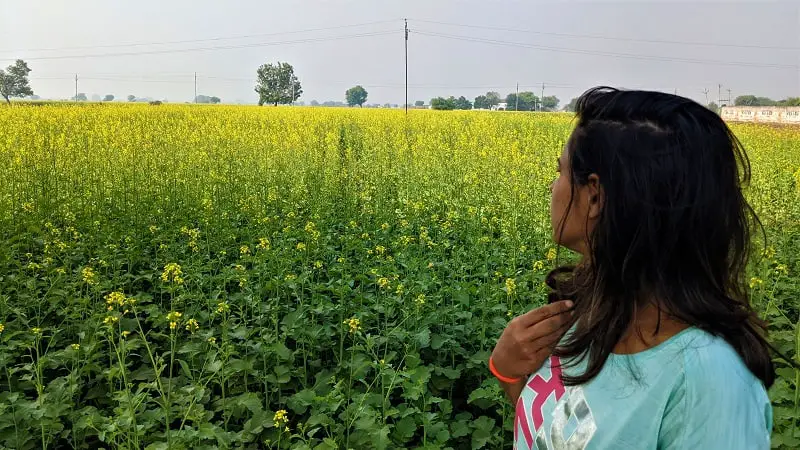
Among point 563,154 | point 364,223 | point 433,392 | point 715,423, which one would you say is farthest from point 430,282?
point 715,423

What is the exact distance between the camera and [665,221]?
2.70 ft

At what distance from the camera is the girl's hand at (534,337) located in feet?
3.33

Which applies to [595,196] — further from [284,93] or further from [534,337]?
[284,93]

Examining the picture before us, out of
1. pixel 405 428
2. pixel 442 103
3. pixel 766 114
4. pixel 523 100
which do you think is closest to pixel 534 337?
pixel 405 428

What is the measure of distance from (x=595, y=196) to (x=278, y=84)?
69.5 meters

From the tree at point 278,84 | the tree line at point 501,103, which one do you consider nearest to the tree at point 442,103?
the tree line at point 501,103

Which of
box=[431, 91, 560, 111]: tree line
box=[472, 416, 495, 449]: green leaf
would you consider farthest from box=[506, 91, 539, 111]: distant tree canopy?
box=[472, 416, 495, 449]: green leaf

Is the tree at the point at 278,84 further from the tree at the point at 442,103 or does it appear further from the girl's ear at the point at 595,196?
the girl's ear at the point at 595,196

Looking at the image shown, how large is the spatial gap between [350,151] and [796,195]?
196 inches

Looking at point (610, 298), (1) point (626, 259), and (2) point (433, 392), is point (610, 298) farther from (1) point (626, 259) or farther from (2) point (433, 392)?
(2) point (433, 392)

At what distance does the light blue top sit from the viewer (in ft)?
2.46

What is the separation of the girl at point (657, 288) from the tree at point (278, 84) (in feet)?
211

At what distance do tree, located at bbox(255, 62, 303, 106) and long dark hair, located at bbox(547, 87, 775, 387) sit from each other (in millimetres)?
64277

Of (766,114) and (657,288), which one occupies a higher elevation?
(766,114)
